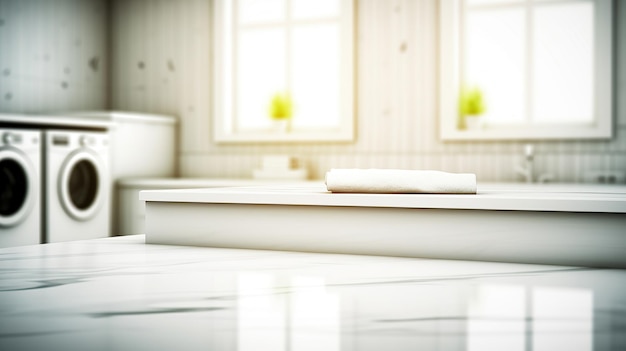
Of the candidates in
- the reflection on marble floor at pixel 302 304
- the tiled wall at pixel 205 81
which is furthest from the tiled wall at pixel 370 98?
the reflection on marble floor at pixel 302 304

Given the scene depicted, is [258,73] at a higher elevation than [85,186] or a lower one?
higher

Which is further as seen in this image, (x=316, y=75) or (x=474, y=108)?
(x=316, y=75)

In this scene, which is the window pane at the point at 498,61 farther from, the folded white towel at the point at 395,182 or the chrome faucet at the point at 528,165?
the folded white towel at the point at 395,182

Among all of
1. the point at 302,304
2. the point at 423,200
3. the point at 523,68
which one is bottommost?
the point at 302,304

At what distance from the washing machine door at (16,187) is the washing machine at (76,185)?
0.14 m

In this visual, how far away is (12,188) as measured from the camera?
11.3 ft

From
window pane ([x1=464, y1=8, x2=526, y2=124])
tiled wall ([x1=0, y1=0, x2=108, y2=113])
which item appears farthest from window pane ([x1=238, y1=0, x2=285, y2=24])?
window pane ([x1=464, y1=8, x2=526, y2=124])

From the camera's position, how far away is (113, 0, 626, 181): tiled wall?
3.68 meters

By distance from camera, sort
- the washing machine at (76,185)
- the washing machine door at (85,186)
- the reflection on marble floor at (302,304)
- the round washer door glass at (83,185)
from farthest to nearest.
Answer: the round washer door glass at (83,185) → the washing machine door at (85,186) → the washing machine at (76,185) → the reflection on marble floor at (302,304)

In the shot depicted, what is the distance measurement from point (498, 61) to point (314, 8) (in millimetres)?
1312

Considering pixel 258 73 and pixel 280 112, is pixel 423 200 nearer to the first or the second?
pixel 280 112

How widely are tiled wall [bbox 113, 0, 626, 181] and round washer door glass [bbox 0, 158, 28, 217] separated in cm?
135

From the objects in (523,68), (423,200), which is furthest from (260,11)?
(423,200)

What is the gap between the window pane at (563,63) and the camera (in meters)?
3.67
